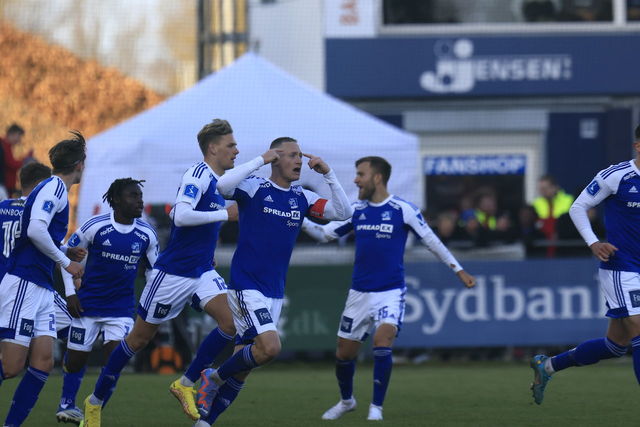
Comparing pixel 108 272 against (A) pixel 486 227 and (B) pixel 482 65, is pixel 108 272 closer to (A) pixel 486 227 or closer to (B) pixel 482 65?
(A) pixel 486 227

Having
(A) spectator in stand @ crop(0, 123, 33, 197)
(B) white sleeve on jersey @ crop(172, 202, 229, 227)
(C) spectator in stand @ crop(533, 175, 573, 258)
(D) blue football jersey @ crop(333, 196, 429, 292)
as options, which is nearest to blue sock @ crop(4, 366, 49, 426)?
(B) white sleeve on jersey @ crop(172, 202, 229, 227)

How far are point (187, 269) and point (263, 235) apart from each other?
89cm

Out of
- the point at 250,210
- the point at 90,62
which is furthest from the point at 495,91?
the point at 250,210

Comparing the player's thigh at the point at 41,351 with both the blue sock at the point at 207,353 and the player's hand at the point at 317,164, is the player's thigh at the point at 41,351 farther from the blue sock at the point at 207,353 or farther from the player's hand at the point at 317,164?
the player's hand at the point at 317,164

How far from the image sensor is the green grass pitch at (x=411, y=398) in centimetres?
1044

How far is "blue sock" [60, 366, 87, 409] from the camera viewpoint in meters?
10.1

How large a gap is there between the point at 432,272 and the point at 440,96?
739cm

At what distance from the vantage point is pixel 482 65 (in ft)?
76.2

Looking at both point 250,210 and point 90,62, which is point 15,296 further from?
point 90,62

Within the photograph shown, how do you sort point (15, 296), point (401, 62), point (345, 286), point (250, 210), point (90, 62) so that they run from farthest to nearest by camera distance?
point (90, 62), point (401, 62), point (345, 286), point (250, 210), point (15, 296)

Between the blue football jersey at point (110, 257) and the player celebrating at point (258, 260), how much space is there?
50.1 inches

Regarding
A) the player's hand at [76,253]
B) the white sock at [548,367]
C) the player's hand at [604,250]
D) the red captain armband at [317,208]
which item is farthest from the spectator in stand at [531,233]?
the player's hand at [76,253]

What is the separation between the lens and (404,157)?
55.4 ft

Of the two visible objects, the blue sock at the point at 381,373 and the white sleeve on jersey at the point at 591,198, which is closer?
the white sleeve on jersey at the point at 591,198
